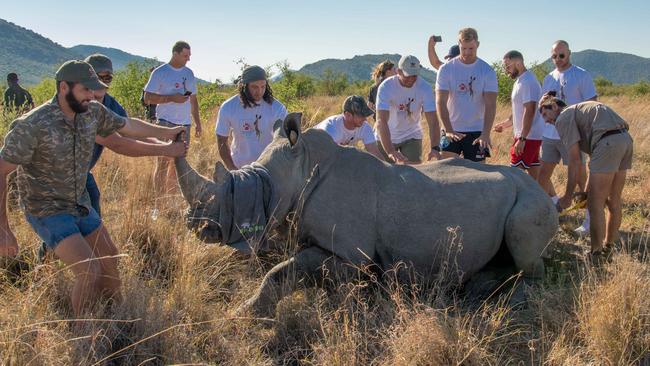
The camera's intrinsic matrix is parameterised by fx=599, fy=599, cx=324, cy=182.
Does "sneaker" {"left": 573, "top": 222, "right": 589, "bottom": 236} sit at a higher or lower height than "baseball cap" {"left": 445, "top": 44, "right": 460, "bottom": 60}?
lower

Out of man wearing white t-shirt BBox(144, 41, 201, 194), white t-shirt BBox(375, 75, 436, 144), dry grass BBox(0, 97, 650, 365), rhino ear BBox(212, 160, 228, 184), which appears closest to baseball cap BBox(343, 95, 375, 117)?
white t-shirt BBox(375, 75, 436, 144)

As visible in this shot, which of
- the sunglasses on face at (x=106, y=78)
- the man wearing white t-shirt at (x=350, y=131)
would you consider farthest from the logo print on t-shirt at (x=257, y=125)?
the sunglasses on face at (x=106, y=78)

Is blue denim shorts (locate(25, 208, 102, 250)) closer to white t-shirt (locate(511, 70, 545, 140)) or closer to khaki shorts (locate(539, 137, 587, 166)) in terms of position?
white t-shirt (locate(511, 70, 545, 140))

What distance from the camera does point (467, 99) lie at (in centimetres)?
784

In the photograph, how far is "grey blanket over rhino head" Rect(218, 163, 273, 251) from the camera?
15.4 ft

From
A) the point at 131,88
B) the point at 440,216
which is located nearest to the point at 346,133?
the point at 440,216

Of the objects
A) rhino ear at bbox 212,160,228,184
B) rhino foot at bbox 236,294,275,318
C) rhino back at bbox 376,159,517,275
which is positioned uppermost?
rhino ear at bbox 212,160,228,184

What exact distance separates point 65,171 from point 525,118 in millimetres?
6172

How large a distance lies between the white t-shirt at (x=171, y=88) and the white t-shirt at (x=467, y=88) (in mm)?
3794

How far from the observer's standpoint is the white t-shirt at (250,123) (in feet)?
22.5

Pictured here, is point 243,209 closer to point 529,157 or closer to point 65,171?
point 65,171

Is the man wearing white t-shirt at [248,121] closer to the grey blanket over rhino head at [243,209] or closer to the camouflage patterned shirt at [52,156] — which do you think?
the grey blanket over rhino head at [243,209]

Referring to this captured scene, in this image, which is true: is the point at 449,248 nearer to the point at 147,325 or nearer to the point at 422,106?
the point at 147,325

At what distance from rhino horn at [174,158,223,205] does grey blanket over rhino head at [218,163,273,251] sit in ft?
0.42
